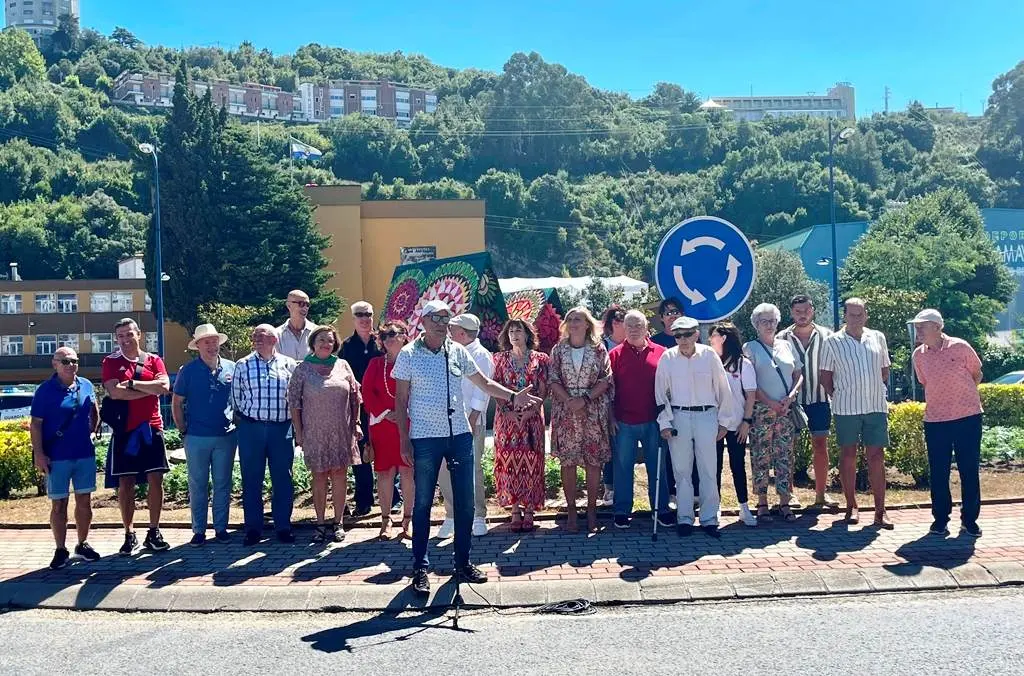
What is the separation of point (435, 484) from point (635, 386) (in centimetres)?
217

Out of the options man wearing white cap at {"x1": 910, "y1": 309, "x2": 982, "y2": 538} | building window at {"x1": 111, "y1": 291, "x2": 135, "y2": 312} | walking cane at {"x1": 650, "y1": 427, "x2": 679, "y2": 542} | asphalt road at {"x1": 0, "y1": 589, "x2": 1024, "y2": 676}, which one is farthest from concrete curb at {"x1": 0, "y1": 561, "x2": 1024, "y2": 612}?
building window at {"x1": 111, "y1": 291, "x2": 135, "y2": 312}

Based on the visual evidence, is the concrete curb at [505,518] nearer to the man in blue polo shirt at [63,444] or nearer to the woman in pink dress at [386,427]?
the woman in pink dress at [386,427]

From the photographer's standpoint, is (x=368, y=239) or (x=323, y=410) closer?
(x=323, y=410)

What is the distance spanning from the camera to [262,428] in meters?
7.83

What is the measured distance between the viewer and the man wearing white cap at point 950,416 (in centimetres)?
739

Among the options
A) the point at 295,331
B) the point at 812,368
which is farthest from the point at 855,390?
the point at 295,331

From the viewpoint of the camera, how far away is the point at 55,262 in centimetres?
7850

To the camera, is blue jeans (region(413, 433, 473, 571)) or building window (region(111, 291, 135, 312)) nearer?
blue jeans (region(413, 433, 473, 571))

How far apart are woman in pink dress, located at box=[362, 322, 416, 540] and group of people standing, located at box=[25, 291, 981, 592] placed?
14 millimetres

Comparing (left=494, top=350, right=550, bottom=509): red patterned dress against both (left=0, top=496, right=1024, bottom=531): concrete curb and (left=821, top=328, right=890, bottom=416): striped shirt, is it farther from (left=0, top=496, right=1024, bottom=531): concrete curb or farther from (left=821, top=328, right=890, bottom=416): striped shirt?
(left=821, top=328, right=890, bottom=416): striped shirt

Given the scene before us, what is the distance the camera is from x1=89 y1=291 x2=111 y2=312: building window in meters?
55.7

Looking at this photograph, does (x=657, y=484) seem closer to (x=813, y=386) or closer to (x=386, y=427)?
(x=813, y=386)

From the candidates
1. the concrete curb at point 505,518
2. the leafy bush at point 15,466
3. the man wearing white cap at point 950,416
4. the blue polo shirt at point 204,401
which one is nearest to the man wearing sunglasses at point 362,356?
the concrete curb at point 505,518

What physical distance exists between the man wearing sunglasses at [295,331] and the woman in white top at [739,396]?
3.67 metres
